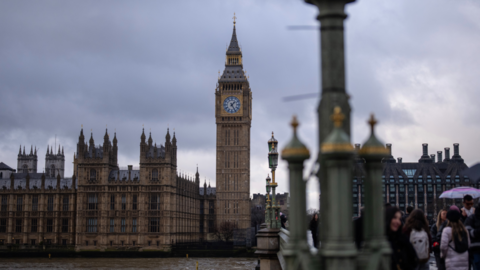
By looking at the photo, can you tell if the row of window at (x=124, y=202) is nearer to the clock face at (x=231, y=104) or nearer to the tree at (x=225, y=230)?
the tree at (x=225, y=230)

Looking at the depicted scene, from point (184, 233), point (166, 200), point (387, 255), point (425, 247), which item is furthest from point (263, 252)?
point (184, 233)

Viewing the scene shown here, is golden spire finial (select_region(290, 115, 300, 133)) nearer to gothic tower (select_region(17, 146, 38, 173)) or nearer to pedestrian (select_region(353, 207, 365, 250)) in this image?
pedestrian (select_region(353, 207, 365, 250))

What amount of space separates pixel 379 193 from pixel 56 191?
81.8 m

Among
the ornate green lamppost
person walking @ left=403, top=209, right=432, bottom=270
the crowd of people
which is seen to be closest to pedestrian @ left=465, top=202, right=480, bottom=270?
the crowd of people

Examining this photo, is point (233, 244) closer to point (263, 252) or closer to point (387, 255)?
point (263, 252)

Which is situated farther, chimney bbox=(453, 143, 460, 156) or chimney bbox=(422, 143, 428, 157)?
chimney bbox=(422, 143, 428, 157)

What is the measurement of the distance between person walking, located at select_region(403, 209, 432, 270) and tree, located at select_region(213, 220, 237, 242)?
82.2 meters

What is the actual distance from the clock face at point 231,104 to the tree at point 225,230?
17.7 meters

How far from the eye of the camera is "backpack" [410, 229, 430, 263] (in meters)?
8.47

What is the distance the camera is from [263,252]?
686 inches

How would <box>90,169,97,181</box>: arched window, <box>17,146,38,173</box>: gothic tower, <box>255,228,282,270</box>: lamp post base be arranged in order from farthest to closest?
<box>17,146,38,173</box>: gothic tower
<box>90,169,97,181</box>: arched window
<box>255,228,282,270</box>: lamp post base

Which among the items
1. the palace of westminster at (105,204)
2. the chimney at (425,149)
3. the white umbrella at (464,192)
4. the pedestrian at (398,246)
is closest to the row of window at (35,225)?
the palace of westminster at (105,204)

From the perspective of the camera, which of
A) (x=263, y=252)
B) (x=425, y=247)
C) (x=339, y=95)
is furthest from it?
(x=263, y=252)

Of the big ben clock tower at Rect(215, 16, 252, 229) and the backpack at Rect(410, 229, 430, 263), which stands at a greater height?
the big ben clock tower at Rect(215, 16, 252, 229)
